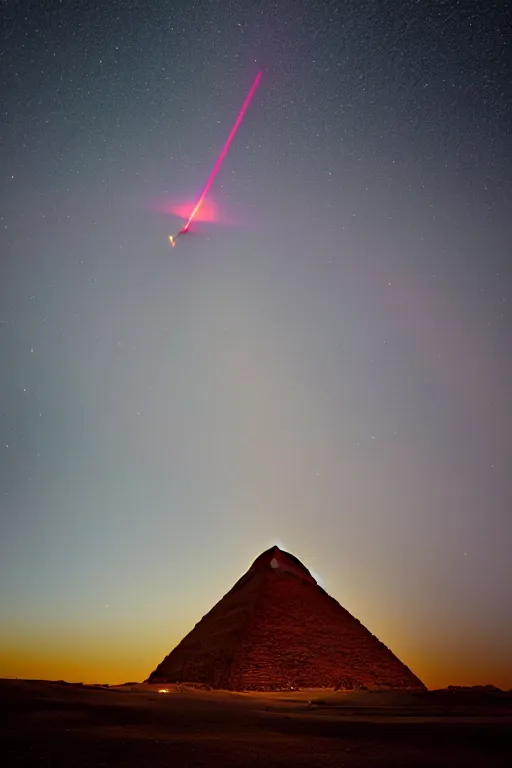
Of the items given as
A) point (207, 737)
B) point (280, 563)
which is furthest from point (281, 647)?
point (207, 737)

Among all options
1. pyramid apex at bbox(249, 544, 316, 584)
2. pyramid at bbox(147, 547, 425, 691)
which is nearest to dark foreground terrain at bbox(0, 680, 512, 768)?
pyramid at bbox(147, 547, 425, 691)

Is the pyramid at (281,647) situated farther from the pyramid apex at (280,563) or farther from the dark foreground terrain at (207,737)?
the dark foreground terrain at (207,737)

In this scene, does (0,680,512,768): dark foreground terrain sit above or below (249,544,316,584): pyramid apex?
below

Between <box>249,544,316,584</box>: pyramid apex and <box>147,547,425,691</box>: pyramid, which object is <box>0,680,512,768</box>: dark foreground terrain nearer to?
<box>147,547,425,691</box>: pyramid

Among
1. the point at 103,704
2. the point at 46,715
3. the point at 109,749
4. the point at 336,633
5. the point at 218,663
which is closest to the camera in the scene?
the point at 109,749

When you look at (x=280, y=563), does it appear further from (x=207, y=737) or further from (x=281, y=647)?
(x=207, y=737)

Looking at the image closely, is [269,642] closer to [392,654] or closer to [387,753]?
Answer: [392,654]

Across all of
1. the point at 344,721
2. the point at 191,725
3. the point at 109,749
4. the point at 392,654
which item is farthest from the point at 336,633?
the point at 109,749
